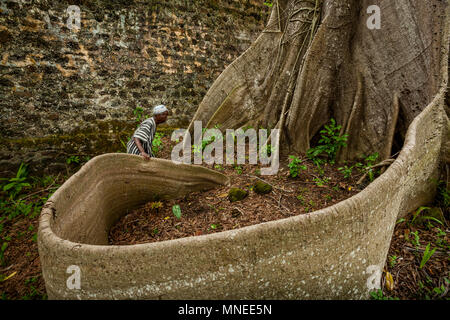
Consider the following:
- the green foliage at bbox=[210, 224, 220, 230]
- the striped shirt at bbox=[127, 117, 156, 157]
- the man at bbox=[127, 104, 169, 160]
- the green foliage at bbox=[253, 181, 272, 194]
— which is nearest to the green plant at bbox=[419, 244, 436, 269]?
the green foliage at bbox=[253, 181, 272, 194]

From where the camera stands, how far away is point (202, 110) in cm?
349

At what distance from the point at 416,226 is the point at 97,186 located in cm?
321

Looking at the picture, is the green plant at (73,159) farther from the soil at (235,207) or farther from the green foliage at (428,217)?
the green foliage at (428,217)

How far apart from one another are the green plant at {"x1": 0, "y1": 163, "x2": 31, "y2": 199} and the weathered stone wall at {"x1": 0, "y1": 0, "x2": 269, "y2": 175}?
0.15 meters

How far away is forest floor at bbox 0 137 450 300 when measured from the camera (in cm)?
162

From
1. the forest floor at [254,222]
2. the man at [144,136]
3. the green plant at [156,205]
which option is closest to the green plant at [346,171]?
A: the forest floor at [254,222]

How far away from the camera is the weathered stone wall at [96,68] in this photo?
3600mm

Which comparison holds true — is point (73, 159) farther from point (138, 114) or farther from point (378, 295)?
point (378, 295)

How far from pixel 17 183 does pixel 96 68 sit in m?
2.51

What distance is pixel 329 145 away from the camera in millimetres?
2723

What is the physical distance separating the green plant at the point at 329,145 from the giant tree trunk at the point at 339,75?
0.09 meters

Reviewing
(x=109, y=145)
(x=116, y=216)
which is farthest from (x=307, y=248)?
(x=109, y=145)

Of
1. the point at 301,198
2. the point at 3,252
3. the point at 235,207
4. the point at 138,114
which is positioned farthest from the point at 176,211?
the point at 138,114
